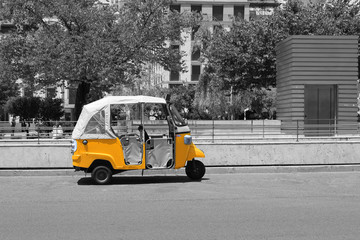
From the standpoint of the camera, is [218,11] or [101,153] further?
[218,11]

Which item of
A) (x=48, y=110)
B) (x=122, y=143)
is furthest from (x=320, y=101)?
(x=48, y=110)

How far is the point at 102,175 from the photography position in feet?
38.7

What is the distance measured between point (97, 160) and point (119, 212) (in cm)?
382

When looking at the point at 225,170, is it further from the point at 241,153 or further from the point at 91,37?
the point at 91,37

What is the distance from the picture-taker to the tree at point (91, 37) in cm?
2306

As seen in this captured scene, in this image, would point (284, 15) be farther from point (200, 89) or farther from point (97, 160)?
point (97, 160)

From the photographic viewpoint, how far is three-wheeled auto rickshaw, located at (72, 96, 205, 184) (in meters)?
11.6

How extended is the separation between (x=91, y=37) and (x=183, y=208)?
16.4m

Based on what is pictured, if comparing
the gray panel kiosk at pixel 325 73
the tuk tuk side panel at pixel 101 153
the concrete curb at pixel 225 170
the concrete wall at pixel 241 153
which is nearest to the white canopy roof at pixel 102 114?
the tuk tuk side panel at pixel 101 153

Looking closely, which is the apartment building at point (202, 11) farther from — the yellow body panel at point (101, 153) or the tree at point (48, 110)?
the yellow body panel at point (101, 153)

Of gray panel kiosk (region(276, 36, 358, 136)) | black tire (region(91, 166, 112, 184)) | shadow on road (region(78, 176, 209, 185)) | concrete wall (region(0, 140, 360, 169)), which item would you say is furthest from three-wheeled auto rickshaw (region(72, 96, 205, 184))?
gray panel kiosk (region(276, 36, 358, 136))

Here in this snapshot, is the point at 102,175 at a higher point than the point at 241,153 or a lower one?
lower

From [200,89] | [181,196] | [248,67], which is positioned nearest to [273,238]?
[181,196]

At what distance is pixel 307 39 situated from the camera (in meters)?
19.7
